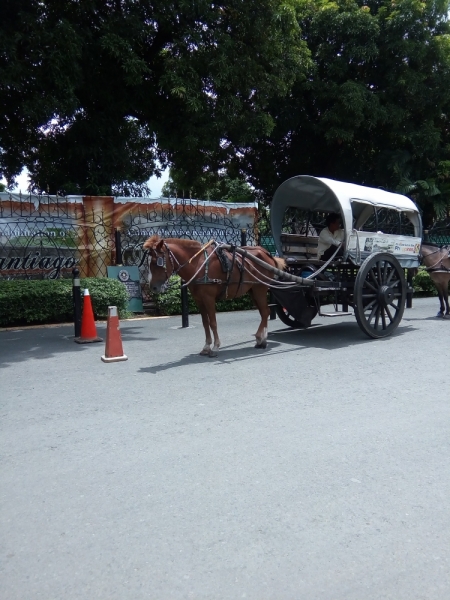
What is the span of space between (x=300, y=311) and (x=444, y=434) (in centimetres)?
469

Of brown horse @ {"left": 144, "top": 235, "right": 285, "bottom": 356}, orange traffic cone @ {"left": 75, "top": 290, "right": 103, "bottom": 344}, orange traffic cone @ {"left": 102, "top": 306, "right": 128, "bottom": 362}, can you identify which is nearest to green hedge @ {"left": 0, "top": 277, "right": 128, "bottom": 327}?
orange traffic cone @ {"left": 75, "top": 290, "right": 103, "bottom": 344}

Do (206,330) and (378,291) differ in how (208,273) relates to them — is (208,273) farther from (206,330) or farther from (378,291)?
(378,291)

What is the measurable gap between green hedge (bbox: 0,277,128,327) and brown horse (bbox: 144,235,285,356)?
444 cm

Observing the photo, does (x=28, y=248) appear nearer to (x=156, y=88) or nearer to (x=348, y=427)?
(x=156, y=88)

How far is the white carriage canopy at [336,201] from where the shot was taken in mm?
8578

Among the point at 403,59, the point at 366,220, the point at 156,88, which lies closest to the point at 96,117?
the point at 156,88

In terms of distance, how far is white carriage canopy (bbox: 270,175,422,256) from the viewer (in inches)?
338

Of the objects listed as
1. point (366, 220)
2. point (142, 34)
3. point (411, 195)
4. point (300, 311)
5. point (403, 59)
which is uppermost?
point (403, 59)

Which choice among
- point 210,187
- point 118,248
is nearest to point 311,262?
point 118,248

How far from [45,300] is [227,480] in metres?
8.39

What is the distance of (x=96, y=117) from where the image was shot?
49.1ft

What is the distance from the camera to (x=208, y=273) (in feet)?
25.5

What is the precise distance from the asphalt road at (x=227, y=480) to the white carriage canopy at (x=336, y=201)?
2.74m

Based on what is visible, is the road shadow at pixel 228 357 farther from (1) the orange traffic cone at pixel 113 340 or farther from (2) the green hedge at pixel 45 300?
(2) the green hedge at pixel 45 300
